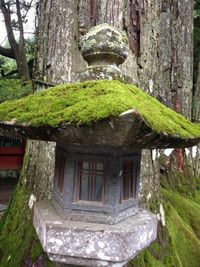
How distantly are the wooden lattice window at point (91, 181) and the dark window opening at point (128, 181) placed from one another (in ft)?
0.52

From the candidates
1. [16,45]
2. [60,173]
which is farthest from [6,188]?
[60,173]

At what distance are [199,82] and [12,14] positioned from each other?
24.0 feet

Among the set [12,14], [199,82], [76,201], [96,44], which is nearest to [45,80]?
[96,44]

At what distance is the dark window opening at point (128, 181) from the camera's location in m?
2.12

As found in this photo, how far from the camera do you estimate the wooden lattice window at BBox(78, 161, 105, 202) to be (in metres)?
2.02

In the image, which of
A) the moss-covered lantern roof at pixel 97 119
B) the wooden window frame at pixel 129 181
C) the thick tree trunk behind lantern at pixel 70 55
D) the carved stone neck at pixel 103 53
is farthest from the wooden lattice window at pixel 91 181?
the thick tree trunk behind lantern at pixel 70 55

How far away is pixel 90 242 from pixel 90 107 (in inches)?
30.9

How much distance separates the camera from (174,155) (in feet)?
21.4

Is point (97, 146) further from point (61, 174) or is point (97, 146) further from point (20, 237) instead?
point (20, 237)

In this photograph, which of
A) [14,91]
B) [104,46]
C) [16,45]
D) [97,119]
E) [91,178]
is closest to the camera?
[97,119]

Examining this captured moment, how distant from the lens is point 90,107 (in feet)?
5.52

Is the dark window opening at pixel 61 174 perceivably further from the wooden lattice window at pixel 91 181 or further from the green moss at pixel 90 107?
the green moss at pixel 90 107

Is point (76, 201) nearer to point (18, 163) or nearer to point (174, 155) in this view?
point (174, 155)

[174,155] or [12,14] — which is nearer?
[174,155]
